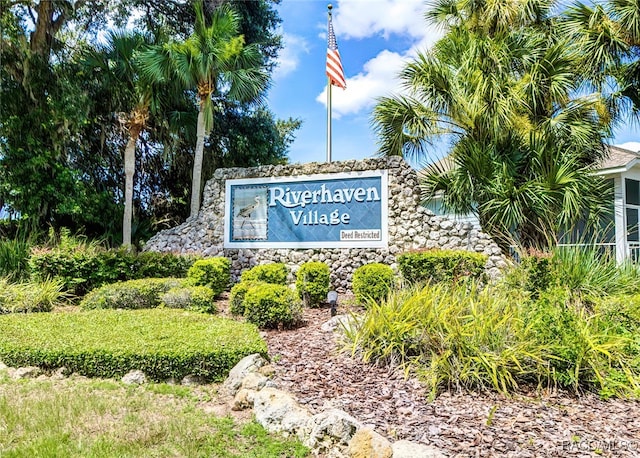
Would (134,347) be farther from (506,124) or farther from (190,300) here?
(506,124)

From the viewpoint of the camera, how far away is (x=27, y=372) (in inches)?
170

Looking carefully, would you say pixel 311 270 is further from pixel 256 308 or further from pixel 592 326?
Result: pixel 592 326

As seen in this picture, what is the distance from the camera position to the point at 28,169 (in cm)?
1112

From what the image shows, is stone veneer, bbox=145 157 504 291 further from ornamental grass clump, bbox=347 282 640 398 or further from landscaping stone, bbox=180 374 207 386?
landscaping stone, bbox=180 374 207 386

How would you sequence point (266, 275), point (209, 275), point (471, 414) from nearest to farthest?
point (471, 414)
point (266, 275)
point (209, 275)

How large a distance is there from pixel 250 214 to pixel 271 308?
441 centimetres

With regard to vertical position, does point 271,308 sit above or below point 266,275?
below

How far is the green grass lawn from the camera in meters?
2.80

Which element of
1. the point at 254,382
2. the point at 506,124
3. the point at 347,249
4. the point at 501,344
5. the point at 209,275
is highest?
the point at 506,124

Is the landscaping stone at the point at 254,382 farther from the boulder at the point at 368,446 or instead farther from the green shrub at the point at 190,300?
the green shrub at the point at 190,300

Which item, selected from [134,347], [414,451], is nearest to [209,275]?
[134,347]

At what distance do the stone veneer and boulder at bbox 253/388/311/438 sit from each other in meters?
5.75

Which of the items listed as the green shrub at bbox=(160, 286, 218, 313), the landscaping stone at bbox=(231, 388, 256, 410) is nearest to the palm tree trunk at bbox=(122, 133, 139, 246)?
the green shrub at bbox=(160, 286, 218, 313)

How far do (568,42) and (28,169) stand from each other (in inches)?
503
